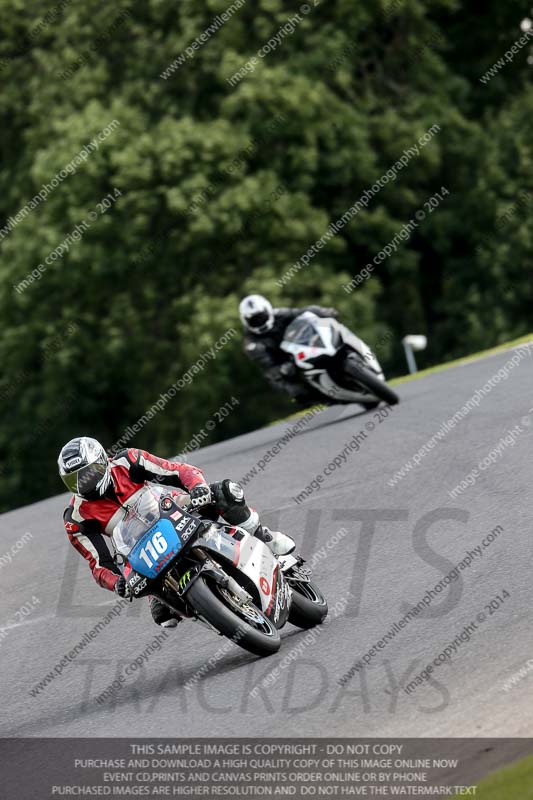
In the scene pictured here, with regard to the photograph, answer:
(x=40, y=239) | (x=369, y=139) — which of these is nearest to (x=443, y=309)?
(x=369, y=139)

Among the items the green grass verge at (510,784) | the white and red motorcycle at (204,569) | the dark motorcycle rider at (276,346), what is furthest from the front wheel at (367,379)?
the green grass verge at (510,784)

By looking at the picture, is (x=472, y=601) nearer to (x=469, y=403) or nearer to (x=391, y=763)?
(x=391, y=763)

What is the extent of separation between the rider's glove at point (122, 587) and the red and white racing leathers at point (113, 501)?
18 centimetres

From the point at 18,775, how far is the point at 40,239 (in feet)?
74.4

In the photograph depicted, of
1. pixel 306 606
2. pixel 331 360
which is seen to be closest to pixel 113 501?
pixel 306 606

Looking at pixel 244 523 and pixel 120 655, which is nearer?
pixel 244 523

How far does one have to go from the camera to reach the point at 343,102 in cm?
3034

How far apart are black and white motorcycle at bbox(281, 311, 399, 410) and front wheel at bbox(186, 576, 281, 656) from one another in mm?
8009

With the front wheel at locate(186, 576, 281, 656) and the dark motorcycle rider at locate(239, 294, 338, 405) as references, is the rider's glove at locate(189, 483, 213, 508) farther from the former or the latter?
the dark motorcycle rider at locate(239, 294, 338, 405)

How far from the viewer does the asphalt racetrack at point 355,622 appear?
21.9ft

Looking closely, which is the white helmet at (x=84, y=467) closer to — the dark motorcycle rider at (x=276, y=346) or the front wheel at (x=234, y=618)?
the front wheel at (x=234, y=618)

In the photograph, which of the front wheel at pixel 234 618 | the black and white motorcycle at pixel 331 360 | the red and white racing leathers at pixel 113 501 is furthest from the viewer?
the black and white motorcycle at pixel 331 360

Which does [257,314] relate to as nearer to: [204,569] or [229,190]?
[204,569]

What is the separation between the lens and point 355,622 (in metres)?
8.15
